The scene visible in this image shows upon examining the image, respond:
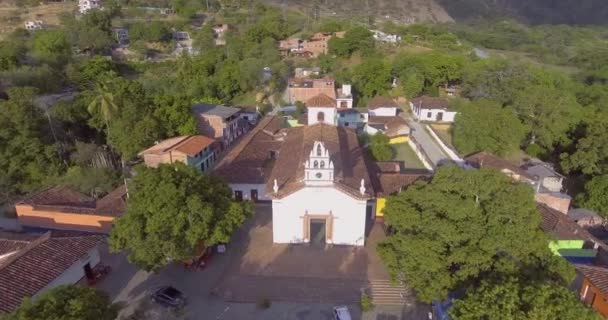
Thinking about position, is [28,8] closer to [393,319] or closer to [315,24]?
[315,24]

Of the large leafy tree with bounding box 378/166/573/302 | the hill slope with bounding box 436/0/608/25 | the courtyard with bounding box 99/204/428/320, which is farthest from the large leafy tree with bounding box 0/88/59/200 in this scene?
the hill slope with bounding box 436/0/608/25

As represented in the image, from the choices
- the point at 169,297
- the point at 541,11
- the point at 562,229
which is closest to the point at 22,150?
the point at 169,297

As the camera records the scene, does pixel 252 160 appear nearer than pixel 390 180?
No

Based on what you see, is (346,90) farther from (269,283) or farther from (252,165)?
(269,283)

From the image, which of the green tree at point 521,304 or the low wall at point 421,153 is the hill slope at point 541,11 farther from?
the green tree at point 521,304

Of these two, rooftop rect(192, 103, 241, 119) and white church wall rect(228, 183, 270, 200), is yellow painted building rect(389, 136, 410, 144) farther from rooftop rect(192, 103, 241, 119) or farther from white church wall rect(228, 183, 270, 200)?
white church wall rect(228, 183, 270, 200)

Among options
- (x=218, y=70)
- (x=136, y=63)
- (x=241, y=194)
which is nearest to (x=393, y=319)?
(x=241, y=194)
